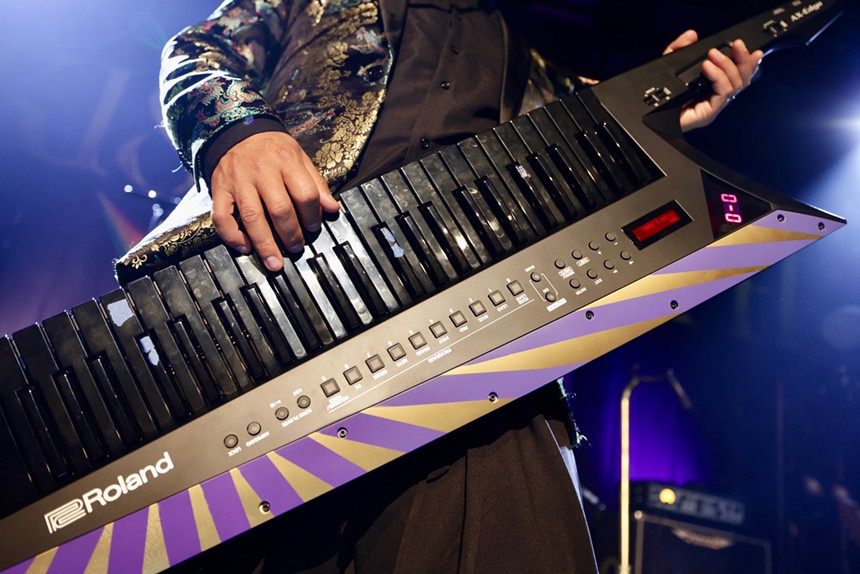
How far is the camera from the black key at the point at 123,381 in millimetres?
618

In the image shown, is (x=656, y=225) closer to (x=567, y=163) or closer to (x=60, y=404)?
(x=567, y=163)

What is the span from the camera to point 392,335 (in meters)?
0.70

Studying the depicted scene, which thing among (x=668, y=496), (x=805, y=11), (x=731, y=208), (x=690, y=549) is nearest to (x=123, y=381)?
(x=731, y=208)

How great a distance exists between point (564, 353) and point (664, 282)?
0.21m

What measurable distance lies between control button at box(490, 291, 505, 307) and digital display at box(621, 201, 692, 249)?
250 millimetres

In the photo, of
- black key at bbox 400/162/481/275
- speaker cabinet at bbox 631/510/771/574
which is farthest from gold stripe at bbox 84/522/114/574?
speaker cabinet at bbox 631/510/771/574

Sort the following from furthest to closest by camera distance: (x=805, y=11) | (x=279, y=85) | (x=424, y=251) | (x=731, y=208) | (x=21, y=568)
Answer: (x=279, y=85) → (x=805, y=11) → (x=731, y=208) → (x=424, y=251) → (x=21, y=568)

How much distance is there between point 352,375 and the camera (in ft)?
2.18

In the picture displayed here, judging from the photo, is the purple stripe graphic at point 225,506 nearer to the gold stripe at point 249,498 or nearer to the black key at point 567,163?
the gold stripe at point 249,498

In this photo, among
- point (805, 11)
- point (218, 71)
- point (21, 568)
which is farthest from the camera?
point (805, 11)

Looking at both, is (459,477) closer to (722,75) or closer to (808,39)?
(722,75)

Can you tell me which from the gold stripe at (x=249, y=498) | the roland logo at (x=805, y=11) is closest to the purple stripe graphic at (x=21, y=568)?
the gold stripe at (x=249, y=498)

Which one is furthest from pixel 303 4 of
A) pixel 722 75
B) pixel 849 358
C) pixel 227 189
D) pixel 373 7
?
pixel 849 358

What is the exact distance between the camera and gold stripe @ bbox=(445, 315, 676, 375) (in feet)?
2.27
